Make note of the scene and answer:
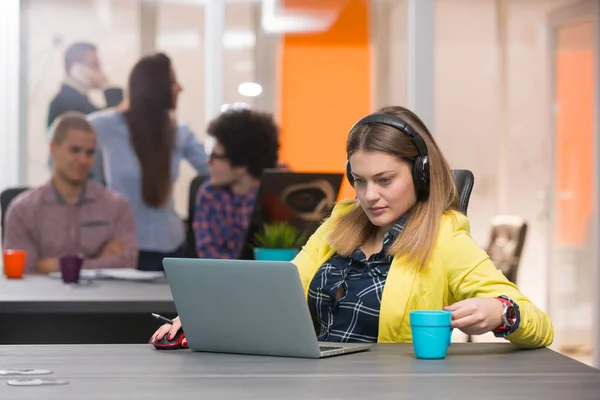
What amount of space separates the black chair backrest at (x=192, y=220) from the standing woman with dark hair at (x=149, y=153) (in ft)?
3.68

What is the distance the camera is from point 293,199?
3682 millimetres

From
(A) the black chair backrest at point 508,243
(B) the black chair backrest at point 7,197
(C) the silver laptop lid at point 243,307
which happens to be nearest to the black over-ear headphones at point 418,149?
(C) the silver laptop lid at point 243,307

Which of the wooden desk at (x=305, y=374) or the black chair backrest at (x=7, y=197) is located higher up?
the black chair backrest at (x=7, y=197)

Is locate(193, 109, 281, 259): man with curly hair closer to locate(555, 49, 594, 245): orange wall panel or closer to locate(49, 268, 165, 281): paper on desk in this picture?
locate(49, 268, 165, 281): paper on desk

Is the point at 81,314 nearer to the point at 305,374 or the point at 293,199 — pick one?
the point at 293,199

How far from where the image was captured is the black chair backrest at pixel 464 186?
249 cm

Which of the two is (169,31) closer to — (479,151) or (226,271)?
(479,151)

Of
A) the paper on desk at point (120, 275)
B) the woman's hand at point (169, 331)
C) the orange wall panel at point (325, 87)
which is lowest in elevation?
the paper on desk at point (120, 275)

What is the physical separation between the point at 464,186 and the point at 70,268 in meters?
1.70

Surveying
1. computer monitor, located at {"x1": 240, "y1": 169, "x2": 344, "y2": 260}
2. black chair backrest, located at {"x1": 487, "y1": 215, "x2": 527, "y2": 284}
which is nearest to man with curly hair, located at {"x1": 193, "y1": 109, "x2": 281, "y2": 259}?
computer monitor, located at {"x1": 240, "y1": 169, "x2": 344, "y2": 260}

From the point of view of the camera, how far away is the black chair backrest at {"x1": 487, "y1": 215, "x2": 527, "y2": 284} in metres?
6.00

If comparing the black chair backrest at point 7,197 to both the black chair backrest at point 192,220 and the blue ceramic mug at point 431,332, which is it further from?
the blue ceramic mug at point 431,332

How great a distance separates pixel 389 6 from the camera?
256 inches

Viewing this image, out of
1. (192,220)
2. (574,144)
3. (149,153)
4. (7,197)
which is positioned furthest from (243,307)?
(574,144)
